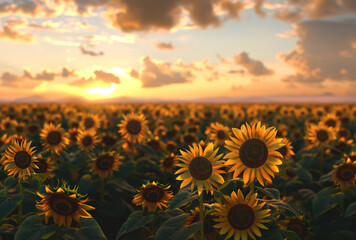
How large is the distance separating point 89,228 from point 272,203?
1866 millimetres

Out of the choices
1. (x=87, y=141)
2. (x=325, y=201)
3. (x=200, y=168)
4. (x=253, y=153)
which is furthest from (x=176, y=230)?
(x=87, y=141)

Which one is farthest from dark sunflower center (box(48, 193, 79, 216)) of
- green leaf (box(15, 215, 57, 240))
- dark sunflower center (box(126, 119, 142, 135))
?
dark sunflower center (box(126, 119, 142, 135))

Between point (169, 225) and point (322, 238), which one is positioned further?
point (322, 238)

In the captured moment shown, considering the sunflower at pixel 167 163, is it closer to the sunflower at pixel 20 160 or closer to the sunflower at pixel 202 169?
the sunflower at pixel 20 160

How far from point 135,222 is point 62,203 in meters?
0.84

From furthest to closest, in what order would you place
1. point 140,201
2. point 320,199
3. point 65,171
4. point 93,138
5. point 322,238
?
point 93,138 → point 65,171 → point 322,238 → point 320,199 → point 140,201

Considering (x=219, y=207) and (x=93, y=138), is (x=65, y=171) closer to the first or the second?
(x=93, y=138)

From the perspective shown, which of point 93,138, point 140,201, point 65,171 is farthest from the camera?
point 93,138

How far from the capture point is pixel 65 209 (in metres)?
3.18

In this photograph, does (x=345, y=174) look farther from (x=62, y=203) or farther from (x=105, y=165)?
(x=62, y=203)

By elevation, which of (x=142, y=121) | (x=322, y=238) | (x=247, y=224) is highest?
(x=142, y=121)

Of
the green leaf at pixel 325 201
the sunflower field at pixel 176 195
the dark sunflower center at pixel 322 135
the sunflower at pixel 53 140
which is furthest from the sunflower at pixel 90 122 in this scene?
the green leaf at pixel 325 201

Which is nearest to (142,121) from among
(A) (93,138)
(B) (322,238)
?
(A) (93,138)

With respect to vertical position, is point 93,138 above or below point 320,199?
above
